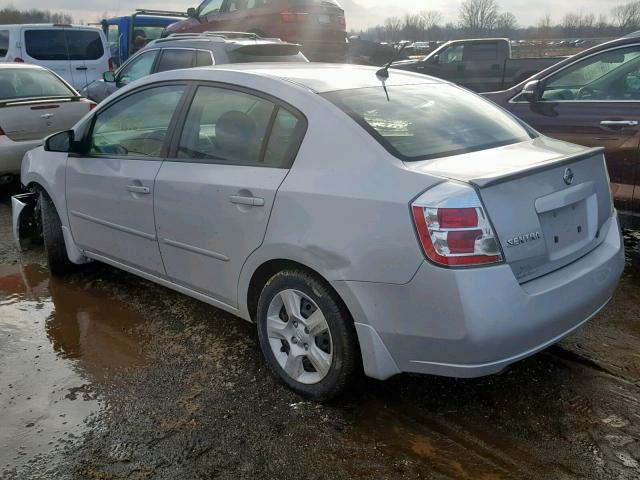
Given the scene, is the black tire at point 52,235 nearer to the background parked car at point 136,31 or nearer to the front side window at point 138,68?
the front side window at point 138,68

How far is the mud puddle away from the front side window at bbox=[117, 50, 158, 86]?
440cm

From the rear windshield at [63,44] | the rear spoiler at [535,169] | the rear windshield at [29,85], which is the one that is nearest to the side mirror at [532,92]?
the rear spoiler at [535,169]

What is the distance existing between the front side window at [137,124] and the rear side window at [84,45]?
10045 millimetres

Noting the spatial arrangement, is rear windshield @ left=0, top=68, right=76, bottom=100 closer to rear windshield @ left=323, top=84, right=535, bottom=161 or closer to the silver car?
the silver car

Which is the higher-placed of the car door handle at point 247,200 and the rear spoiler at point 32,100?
the rear spoiler at point 32,100

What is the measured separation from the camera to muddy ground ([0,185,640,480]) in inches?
107

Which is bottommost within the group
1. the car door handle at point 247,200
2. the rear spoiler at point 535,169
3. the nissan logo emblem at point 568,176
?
the car door handle at point 247,200

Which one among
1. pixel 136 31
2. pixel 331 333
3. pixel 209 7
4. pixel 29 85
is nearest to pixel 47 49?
pixel 209 7

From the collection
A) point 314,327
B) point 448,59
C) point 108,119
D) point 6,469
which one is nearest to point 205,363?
point 314,327

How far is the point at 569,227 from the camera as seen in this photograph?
A: 2.93 m

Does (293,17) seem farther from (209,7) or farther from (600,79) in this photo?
(600,79)

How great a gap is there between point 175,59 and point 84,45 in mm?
6345

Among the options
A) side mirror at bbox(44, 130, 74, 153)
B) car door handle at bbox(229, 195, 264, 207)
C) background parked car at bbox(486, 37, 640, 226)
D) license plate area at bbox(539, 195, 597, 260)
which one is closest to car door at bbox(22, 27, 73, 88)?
side mirror at bbox(44, 130, 74, 153)

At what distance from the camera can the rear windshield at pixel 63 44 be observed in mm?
12859
